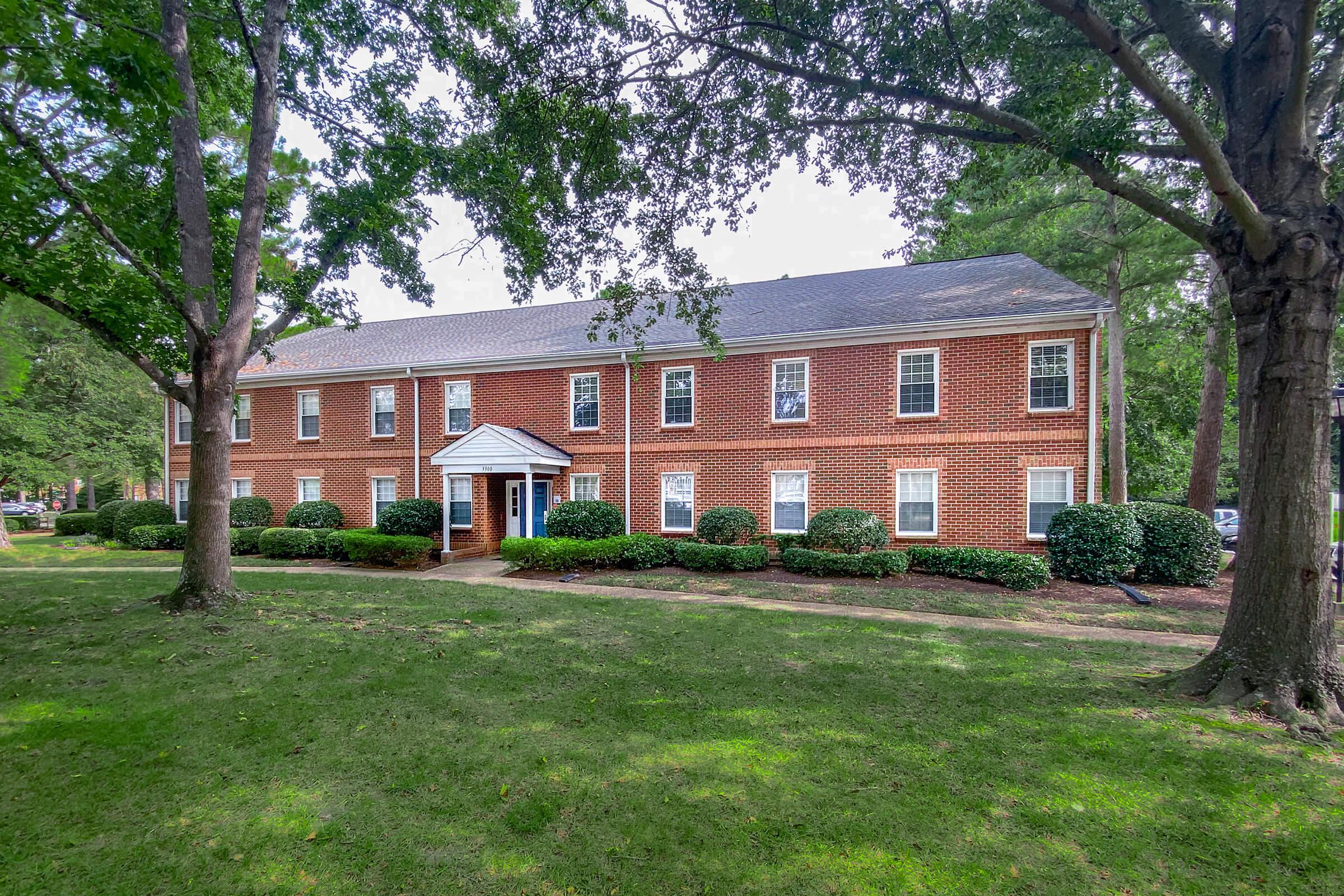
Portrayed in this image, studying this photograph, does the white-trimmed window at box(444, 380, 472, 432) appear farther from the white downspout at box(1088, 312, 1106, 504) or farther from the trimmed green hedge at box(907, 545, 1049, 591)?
the white downspout at box(1088, 312, 1106, 504)

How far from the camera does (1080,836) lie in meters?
3.19

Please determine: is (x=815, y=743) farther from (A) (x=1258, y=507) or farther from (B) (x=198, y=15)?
(B) (x=198, y=15)

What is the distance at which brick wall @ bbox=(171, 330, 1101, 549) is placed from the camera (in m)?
13.0

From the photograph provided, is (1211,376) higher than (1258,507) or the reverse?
higher

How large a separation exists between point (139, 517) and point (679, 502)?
18150mm

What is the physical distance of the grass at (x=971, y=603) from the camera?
28.5 ft

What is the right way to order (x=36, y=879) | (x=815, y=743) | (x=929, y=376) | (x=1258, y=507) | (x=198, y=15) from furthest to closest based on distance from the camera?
(x=929, y=376) → (x=198, y=15) → (x=1258, y=507) → (x=815, y=743) → (x=36, y=879)

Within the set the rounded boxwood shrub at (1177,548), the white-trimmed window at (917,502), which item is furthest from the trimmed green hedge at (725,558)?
the rounded boxwood shrub at (1177,548)

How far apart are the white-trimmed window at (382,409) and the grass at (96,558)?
Result: 15.4 feet

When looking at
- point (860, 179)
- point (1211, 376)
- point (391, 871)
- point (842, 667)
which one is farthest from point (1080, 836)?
point (1211, 376)

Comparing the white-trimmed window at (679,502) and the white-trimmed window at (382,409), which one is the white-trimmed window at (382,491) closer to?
the white-trimmed window at (382,409)

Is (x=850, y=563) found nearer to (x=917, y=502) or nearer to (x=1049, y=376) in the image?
(x=917, y=502)

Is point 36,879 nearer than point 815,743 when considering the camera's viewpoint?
Yes

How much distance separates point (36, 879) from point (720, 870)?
336 centimetres
